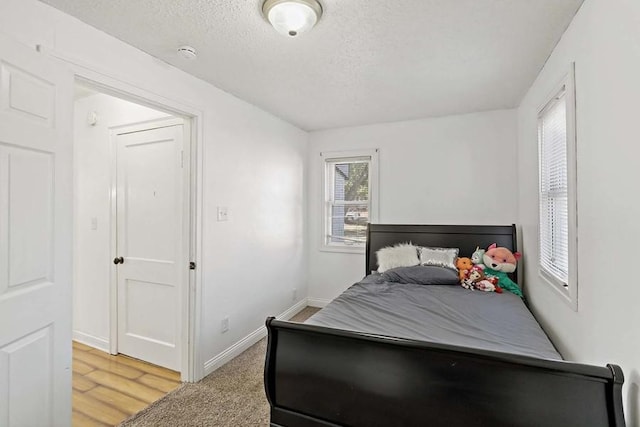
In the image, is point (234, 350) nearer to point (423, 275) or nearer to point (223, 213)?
point (223, 213)

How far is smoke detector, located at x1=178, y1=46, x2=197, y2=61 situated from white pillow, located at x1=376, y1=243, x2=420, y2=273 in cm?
251

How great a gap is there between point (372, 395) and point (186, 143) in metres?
2.16

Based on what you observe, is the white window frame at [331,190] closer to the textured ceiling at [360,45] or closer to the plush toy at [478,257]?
the textured ceiling at [360,45]

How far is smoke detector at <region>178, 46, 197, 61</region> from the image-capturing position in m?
1.97

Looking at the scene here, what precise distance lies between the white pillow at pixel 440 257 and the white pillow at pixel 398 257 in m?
0.08

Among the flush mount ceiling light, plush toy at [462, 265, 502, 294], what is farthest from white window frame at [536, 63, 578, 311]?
the flush mount ceiling light

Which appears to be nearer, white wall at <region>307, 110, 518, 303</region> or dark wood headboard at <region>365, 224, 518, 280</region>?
dark wood headboard at <region>365, 224, 518, 280</region>

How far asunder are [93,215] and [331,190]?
2666 millimetres

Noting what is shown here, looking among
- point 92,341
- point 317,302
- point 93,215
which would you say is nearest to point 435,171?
point 317,302

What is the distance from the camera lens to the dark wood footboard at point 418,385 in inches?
42.4

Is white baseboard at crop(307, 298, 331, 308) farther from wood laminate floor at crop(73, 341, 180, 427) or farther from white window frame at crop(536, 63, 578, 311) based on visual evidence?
white window frame at crop(536, 63, 578, 311)

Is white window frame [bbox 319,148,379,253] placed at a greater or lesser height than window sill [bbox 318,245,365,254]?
greater

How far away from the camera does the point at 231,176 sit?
2787 millimetres

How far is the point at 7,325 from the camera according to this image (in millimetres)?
1258
